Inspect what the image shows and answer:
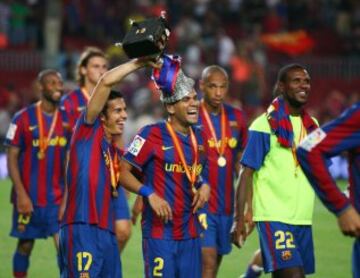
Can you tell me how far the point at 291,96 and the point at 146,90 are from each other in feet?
50.4

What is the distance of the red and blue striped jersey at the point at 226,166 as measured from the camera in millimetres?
10000

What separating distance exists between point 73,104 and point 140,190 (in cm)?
327

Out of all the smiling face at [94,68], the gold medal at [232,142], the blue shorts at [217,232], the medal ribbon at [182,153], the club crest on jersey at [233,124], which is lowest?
the blue shorts at [217,232]

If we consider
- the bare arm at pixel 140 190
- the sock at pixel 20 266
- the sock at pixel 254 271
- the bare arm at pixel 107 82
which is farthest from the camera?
the sock at pixel 20 266

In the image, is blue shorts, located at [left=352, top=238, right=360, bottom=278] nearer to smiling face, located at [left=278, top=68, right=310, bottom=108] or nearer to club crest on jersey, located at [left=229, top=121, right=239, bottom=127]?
smiling face, located at [left=278, top=68, right=310, bottom=108]

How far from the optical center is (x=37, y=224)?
427 inches

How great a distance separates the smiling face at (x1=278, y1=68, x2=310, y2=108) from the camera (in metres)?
8.52

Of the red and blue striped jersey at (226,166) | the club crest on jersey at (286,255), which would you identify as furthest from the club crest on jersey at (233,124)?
the club crest on jersey at (286,255)

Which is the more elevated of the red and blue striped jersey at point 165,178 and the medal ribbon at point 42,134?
the medal ribbon at point 42,134

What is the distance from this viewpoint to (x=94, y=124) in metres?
7.62

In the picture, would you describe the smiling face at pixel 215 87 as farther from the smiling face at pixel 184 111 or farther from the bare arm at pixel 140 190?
the bare arm at pixel 140 190

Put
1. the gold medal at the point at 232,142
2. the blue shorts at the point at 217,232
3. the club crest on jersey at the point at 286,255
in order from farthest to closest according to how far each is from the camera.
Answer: the gold medal at the point at 232,142 → the blue shorts at the point at 217,232 → the club crest on jersey at the point at 286,255

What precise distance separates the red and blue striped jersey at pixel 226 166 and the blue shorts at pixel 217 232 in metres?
0.07

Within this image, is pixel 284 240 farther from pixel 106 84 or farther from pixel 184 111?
pixel 106 84
